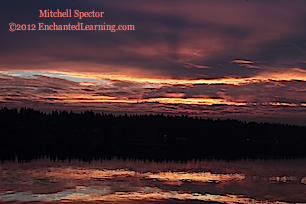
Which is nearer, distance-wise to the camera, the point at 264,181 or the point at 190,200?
the point at 190,200

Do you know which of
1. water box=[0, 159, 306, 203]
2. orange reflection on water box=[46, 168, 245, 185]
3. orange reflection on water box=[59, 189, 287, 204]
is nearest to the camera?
orange reflection on water box=[59, 189, 287, 204]

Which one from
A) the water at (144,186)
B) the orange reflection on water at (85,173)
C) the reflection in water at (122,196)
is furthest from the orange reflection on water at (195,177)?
the reflection in water at (122,196)

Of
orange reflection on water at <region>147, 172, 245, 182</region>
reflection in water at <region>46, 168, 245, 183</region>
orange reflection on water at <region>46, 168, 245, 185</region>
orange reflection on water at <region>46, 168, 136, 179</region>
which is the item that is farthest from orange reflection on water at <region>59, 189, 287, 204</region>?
orange reflection on water at <region>46, 168, 136, 179</region>

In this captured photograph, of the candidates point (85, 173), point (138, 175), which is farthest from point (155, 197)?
point (85, 173)

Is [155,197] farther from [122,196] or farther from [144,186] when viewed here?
[144,186]

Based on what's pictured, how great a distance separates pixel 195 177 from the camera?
55625 millimetres

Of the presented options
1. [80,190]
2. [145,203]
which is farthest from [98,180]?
[145,203]

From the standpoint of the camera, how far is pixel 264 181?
53.5 m

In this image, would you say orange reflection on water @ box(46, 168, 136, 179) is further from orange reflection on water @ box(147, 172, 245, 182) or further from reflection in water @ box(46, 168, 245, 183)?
orange reflection on water @ box(147, 172, 245, 182)

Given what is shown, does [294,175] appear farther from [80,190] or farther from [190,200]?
[80,190]

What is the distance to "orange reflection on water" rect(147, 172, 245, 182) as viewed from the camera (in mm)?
53000

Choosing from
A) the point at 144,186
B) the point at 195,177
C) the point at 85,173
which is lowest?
the point at 195,177

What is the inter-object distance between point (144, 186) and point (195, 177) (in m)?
12.6

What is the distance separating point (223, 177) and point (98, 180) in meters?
18.8
